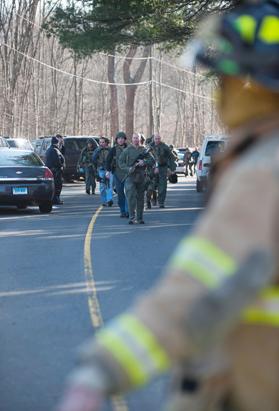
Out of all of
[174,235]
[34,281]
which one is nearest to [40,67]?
[174,235]

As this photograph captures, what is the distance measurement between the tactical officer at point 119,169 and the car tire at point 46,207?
181cm

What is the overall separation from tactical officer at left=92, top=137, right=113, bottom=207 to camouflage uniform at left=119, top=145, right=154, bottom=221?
4.55 m

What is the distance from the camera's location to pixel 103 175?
2664 centimetres

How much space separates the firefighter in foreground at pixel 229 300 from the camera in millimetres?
2271

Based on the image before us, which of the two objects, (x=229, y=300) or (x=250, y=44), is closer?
(x=229, y=300)

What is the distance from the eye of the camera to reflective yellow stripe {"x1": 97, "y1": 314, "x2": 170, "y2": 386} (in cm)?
229

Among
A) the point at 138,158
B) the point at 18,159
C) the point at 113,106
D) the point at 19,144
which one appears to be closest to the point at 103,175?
the point at 18,159

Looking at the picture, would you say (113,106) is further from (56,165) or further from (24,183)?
(24,183)

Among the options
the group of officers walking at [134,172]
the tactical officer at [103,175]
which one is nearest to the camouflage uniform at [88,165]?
the tactical officer at [103,175]

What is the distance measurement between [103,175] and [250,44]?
79.2 ft

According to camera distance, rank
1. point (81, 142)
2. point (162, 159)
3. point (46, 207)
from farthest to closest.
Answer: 1. point (81, 142)
2. point (162, 159)
3. point (46, 207)

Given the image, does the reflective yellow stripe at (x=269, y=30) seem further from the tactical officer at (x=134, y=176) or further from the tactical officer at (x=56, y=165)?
the tactical officer at (x=56, y=165)

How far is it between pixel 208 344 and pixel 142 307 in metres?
0.16

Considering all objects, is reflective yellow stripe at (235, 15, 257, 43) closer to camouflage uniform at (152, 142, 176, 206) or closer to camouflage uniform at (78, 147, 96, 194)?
camouflage uniform at (152, 142, 176, 206)
